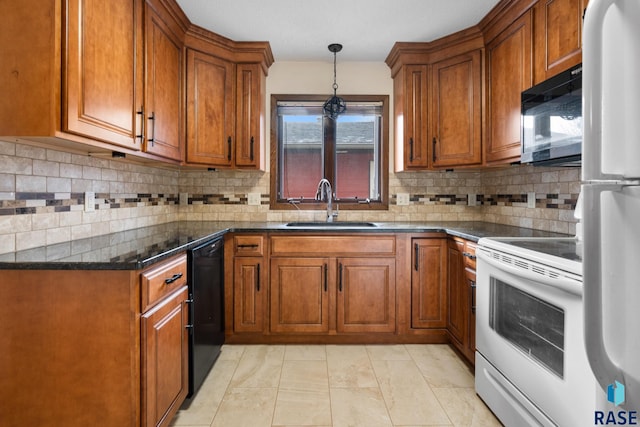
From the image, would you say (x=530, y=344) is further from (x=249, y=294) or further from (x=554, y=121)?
(x=249, y=294)

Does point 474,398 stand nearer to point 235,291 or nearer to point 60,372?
point 235,291

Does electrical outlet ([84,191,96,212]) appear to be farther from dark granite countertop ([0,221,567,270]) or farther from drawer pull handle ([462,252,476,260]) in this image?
drawer pull handle ([462,252,476,260])

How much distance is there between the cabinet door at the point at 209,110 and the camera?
255 centimetres

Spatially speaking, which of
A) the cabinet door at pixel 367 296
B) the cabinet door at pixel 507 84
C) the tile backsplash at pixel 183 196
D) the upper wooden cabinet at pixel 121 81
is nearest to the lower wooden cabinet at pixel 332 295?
the cabinet door at pixel 367 296

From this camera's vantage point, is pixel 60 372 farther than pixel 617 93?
Yes

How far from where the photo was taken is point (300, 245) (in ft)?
8.18

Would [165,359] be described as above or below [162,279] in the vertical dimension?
below

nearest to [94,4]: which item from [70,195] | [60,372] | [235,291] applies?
[70,195]

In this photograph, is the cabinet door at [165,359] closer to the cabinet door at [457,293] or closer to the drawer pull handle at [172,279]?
the drawer pull handle at [172,279]

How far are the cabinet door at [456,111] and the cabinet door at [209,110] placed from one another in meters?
1.63

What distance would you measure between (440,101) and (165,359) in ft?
8.41

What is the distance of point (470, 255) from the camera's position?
2102mm

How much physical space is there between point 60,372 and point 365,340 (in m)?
1.87

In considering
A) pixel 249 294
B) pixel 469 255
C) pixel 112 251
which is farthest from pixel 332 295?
pixel 112 251
